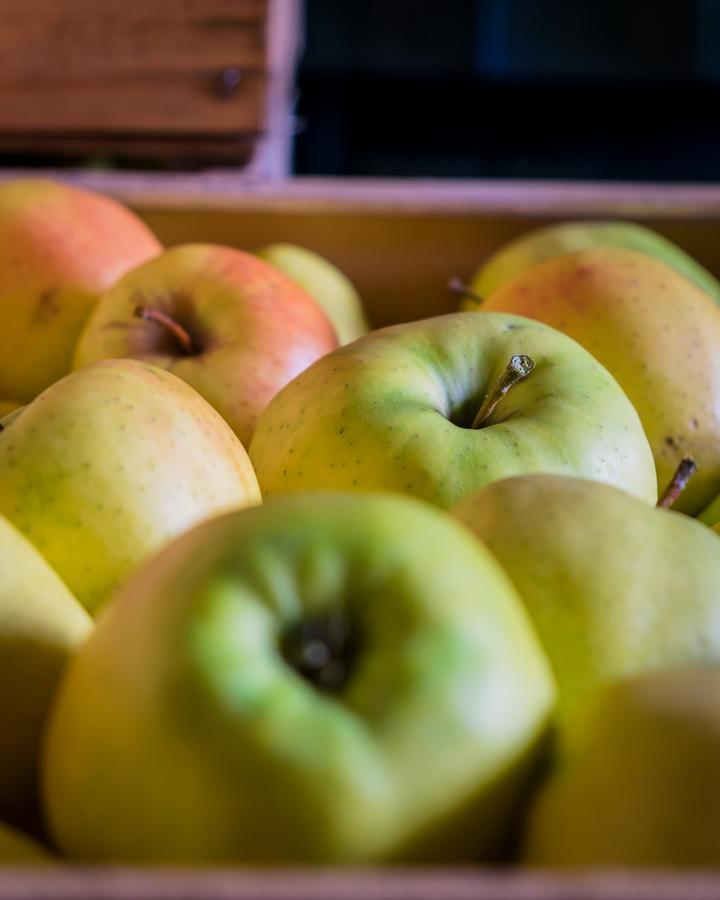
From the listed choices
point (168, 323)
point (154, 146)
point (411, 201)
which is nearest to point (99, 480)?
point (168, 323)

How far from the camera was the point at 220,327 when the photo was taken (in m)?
0.83

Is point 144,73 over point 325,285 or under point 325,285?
over

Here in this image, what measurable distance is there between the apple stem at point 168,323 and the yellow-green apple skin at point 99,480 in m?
0.26

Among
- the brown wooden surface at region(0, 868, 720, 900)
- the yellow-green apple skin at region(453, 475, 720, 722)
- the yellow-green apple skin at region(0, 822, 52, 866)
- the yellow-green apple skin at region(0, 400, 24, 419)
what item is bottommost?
the yellow-green apple skin at region(0, 400, 24, 419)

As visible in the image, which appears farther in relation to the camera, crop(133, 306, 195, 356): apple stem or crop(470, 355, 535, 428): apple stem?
crop(133, 306, 195, 356): apple stem

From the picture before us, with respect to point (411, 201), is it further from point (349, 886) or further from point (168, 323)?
point (349, 886)

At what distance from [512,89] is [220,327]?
2.98 metres

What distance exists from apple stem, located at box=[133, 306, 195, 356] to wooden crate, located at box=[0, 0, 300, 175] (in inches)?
25.8

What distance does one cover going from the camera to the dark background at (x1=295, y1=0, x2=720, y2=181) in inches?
130

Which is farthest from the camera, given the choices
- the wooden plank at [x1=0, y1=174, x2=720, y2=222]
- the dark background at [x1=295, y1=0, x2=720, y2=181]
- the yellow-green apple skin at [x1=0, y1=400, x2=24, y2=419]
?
the dark background at [x1=295, y1=0, x2=720, y2=181]

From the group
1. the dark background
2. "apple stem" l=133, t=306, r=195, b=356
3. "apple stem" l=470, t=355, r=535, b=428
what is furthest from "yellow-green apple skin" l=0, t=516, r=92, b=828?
the dark background

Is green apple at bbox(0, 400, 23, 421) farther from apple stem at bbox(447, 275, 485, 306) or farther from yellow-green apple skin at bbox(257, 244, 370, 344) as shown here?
apple stem at bbox(447, 275, 485, 306)

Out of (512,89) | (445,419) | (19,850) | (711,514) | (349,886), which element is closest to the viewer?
(349,886)

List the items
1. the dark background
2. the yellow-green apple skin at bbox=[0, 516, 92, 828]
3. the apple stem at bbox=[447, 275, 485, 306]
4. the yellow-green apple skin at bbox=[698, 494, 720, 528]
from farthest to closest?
the dark background, the apple stem at bbox=[447, 275, 485, 306], the yellow-green apple skin at bbox=[698, 494, 720, 528], the yellow-green apple skin at bbox=[0, 516, 92, 828]
